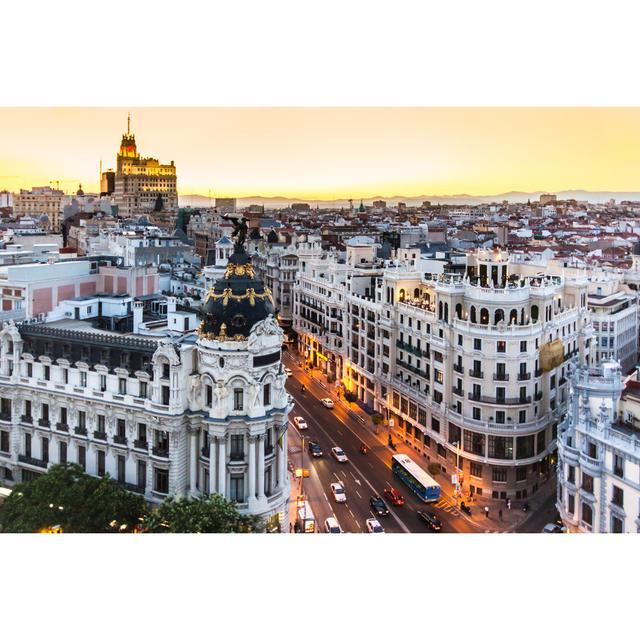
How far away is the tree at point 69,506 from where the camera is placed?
14.0 meters

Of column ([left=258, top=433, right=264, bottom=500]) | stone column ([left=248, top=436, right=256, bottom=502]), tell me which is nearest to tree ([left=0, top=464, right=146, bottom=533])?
stone column ([left=248, top=436, right=256, bottom=502])

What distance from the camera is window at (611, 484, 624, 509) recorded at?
13.6 metres

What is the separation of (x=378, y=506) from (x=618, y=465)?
268 inches

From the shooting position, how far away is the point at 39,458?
17.2m

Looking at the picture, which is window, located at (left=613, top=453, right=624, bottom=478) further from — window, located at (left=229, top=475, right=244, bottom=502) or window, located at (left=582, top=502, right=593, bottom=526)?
window, located at (left=229, top=475, right=244, bottom=502)

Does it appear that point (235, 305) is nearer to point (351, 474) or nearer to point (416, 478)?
point (416, 478)

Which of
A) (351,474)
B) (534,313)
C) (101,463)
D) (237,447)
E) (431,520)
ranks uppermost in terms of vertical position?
(534,313)

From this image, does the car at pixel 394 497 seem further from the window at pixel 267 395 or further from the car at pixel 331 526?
the window at pixel 267 395

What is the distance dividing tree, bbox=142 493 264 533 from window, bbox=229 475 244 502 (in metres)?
1.11

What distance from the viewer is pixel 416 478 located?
1959 cm

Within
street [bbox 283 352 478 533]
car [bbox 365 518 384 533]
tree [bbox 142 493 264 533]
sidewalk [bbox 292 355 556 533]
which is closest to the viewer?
tree [bbox 142 493 264 533]

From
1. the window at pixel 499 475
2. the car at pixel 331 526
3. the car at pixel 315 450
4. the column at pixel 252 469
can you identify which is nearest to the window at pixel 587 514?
the car at pixel 331 526

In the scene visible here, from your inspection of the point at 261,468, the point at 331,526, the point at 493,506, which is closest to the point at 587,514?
the point at 493,506
